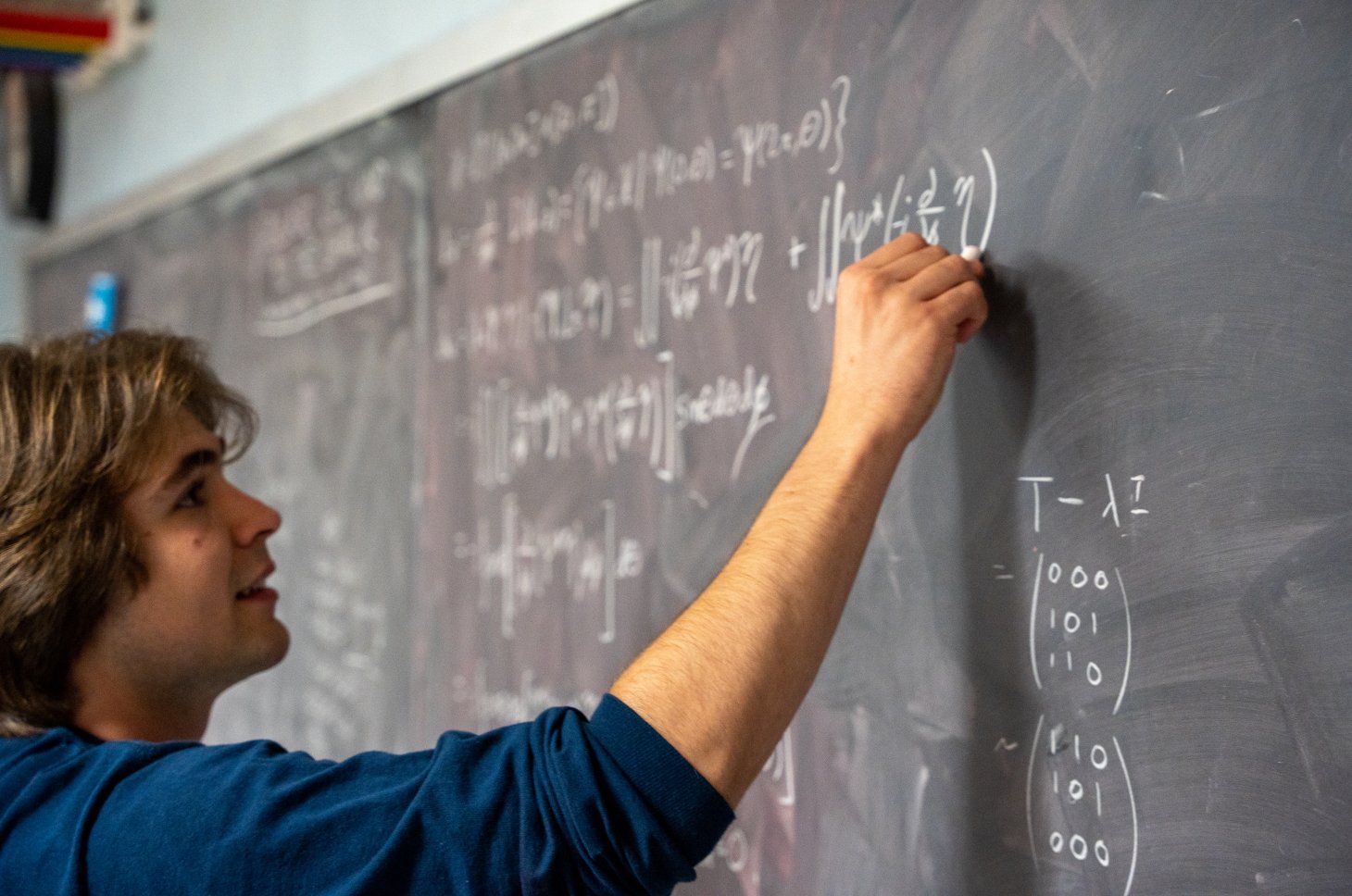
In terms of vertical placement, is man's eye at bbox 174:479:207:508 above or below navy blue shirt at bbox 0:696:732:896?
above

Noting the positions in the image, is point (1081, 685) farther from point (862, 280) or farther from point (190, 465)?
point (190, 465)

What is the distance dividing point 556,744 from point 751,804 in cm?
48

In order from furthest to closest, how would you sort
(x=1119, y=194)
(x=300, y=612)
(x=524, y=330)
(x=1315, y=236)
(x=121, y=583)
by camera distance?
(x=300, y=612) < (x=524, y=330) < (x=121, y=583) < (x=1119, y=194) < (x=1315, y=236)

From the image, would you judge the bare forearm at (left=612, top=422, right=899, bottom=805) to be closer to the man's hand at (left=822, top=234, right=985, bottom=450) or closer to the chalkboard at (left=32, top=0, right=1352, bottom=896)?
the man's hand at (left=822, top=234, right=985, bottom=450)

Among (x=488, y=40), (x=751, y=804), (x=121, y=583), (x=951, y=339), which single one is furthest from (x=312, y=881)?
(x=488, y=40)

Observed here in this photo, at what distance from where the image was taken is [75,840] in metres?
1.01

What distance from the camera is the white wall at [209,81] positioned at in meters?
2.01

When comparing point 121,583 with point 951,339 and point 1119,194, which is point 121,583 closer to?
point 951,339

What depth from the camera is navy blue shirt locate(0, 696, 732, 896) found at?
89 centimetres

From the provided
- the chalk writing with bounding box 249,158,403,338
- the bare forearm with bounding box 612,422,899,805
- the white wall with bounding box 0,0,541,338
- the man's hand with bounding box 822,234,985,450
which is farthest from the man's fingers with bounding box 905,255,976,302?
the chalk writing with bounding box 249,158,403,338

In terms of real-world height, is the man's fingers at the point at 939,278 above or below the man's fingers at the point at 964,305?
above

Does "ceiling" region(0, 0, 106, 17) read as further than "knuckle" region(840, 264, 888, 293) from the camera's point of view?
Yes

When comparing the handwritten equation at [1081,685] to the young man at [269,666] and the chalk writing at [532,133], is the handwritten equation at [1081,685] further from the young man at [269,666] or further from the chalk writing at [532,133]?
the chalk writing at [532,133]

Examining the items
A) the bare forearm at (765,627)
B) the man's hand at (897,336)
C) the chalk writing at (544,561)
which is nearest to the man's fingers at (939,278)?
the man's hand at (897,336)
